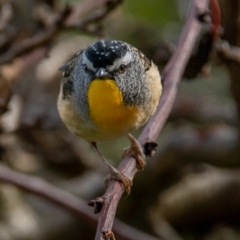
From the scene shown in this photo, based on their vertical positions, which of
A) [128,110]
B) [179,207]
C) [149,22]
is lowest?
[128,110]

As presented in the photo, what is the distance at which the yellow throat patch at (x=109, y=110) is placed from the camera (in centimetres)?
238

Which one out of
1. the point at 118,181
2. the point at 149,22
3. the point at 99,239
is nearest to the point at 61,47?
the point at 149,22

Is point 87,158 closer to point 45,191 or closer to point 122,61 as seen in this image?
point 45,191

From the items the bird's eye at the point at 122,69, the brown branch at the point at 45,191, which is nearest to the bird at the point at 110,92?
the bird's eye at the point at 122,69

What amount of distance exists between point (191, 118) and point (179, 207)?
61cm

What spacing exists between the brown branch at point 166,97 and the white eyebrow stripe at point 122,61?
0.53 feet

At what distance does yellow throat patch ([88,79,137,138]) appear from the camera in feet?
7.79

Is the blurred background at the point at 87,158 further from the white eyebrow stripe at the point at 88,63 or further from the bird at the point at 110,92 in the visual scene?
the white eyebrow stripe at the point at 88,63

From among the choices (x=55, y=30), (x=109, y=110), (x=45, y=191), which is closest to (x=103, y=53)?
(x=109, y=110)

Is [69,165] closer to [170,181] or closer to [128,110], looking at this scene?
[170,181]

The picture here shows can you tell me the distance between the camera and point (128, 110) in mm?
2498

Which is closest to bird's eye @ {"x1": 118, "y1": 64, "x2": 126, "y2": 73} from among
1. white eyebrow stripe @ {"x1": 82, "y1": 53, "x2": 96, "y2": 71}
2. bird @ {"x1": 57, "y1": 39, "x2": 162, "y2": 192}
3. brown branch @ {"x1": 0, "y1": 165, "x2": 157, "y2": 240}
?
bird @ {"x1": 57, "y1": 39, "x2": 162, "y2": 192}

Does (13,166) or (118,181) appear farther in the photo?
(13,166)

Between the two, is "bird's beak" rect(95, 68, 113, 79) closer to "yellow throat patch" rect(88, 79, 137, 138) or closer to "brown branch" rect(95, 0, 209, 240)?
"yellow throat patch" rect(88, 79, 137, 138)
